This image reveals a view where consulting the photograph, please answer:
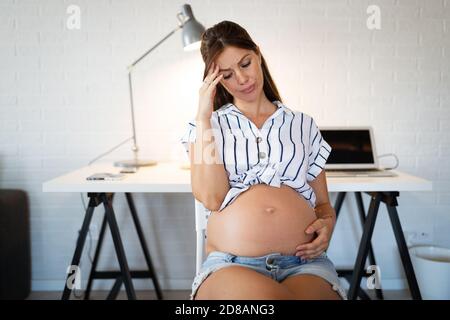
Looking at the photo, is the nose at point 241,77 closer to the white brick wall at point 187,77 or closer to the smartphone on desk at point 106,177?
the smartphone on desk at point 106,177

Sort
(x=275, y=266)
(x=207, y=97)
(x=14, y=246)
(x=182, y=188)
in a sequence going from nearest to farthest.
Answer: (x=275, y=266), (x=207, y=97), (x=182, y=188), (x=14, y=246)

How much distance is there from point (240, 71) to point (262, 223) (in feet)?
1.30

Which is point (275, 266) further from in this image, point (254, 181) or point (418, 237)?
point (418, 237)

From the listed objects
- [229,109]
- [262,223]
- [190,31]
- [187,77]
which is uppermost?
[190,31]

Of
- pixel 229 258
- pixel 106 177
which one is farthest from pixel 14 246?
pixel 229 258

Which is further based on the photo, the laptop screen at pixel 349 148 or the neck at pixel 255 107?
the laptop screen at pixel 349 148

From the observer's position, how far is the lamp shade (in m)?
1.72

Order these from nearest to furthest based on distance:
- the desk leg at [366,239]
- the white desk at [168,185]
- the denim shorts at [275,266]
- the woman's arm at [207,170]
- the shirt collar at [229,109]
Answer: the denim shorts at [275,266] < the woman's arm at [207,170] < the shirt collar at [229,109] < the white desk at [168,185] < the desk leg at [366,239]

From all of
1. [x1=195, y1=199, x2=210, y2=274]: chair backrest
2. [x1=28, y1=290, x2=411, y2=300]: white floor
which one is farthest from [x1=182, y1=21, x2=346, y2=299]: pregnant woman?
[x1=28, y1=290, x2=411, y2=300]: white floor

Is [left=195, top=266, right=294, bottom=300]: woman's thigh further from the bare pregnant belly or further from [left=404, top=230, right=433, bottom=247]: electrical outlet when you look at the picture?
[left=404, top=230, right=433, bottom=247]: electrical outlet

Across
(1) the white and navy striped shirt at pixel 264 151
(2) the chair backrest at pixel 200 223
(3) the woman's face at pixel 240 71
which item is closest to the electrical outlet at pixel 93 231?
(2) the chair backrest at pixel 200 223

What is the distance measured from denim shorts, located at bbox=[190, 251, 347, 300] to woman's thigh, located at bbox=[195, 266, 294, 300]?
0.03 meters

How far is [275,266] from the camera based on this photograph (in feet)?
3.26

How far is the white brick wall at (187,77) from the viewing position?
1.97 metres
